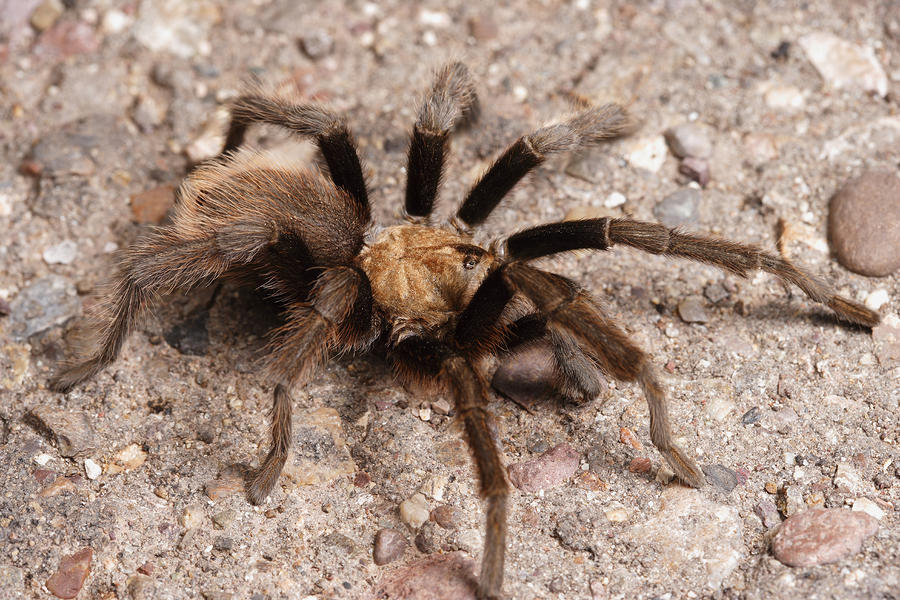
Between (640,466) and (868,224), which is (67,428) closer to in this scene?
(640,466)

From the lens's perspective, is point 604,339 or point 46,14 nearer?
point 604,339

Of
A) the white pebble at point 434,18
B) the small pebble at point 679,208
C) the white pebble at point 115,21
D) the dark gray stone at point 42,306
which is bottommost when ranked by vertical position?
the dark gray stone at point 42,306

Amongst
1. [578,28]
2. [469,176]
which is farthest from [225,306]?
[578,28]

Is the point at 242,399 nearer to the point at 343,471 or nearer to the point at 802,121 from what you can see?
the point at 343,471

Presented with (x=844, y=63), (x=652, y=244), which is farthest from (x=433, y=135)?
(x=844, y=63)

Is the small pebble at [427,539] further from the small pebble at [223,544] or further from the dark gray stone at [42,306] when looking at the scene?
the dark gray stone at [42,306]

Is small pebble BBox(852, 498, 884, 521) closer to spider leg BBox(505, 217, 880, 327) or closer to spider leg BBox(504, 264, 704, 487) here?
spider leg BBox(504, 264, 704, 487)

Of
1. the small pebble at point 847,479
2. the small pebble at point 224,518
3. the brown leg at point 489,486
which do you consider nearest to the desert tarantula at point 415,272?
→ the brown leg at point 489,486
